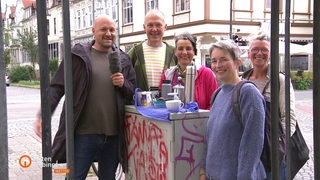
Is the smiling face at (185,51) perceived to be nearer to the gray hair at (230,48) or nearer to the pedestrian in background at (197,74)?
the pedestrian in background at (197,74)

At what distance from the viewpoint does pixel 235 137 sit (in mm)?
2525

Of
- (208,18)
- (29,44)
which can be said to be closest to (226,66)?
(208,18)

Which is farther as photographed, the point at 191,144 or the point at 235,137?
the point at 191,144

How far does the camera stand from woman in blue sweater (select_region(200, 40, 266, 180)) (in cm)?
244

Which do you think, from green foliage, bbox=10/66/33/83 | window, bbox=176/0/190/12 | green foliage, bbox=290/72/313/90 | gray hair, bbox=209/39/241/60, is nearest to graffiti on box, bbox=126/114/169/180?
gray hair, bbox=209/39/241/60

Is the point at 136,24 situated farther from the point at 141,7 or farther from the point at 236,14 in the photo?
the point at 236,14

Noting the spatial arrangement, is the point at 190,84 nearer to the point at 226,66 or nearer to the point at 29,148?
the point at 226,66

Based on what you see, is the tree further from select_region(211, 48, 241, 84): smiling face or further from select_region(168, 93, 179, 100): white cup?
select_region(211, 48, 241, 84): smiling face

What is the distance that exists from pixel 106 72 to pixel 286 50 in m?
1.57

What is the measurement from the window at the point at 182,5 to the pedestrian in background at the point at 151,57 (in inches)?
915

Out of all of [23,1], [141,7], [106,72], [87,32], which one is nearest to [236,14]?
[141,7]

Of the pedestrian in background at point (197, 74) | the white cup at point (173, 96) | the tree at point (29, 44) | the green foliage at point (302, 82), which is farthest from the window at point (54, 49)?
the white cup at point (173, 96)

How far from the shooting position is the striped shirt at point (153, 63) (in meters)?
3.72

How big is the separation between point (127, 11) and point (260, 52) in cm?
3156
